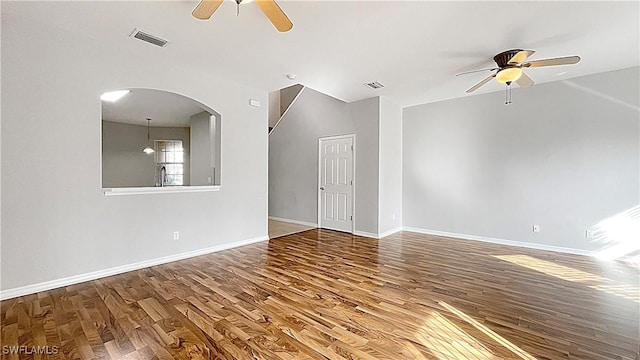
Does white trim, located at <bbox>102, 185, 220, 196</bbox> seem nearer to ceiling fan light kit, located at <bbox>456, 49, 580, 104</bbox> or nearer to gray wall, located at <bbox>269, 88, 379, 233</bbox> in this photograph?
gray wall, located at <bbox>269, 88, 379, 233</bbox>

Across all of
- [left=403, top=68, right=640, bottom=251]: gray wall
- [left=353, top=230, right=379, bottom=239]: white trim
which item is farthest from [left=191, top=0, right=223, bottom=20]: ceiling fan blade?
[left=403, top=68, right=640, bottom=251]: gray wall

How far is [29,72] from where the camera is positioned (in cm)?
275

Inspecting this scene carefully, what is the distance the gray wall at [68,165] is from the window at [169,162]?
5.57 meters

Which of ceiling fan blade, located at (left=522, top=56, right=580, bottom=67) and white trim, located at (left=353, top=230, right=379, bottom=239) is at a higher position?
ceiling fan blade, located at (left=522, top=56, right=580, bottom=67)

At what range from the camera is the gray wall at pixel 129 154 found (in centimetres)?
807

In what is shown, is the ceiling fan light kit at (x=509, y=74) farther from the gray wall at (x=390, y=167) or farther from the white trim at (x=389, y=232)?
the white trim at (x=389, y=232)

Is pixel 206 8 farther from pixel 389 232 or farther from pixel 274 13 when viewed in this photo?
pixel 389 232

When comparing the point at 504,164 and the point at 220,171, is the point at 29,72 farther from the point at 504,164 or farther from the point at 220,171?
the point at 504,164

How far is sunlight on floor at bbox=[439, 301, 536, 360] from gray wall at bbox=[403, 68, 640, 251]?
3267 millimetres

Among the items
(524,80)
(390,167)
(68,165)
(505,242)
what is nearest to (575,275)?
(505,242)

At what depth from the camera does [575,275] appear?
3.39 metres

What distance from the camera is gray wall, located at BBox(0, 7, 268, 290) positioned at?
2670mm

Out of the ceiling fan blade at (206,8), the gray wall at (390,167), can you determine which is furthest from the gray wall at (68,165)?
the gray wall at (390,167)

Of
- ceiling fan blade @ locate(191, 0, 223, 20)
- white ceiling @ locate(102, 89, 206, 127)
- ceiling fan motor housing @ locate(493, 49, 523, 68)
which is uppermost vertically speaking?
white ceiling @ locate(102, 89, 206, 127)
